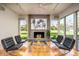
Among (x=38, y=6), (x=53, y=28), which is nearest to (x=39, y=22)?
(x=53, y=28)

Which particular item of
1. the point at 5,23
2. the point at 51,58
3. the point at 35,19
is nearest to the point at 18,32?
the point at 35,19

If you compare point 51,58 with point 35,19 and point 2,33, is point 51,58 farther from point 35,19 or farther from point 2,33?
point 35,19

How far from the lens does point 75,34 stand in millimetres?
5961

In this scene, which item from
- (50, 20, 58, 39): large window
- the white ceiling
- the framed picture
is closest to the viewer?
the white ceiling

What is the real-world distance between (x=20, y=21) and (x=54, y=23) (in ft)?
8.54

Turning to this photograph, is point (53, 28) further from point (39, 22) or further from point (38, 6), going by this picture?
point (38, 6)

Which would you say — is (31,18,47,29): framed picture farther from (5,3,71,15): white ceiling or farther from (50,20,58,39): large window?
(5,3,71,15): white ceiling

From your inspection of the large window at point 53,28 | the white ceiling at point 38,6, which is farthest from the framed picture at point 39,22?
the white ceiling at point 38,6

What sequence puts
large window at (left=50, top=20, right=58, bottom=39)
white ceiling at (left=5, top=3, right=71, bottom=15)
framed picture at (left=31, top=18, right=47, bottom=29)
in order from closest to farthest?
white ceiling at (left=5, top=3, right=71, bottom=15) < large window at (left=50, top=20, right=58, bottom=39) < framed picture at (left=31, top=18, right=47, bottom=29)

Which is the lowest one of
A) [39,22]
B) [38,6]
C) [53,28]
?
[53,28]

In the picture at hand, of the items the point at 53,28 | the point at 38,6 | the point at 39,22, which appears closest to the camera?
the point at 38,6

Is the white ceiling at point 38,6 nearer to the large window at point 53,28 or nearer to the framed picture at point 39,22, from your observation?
the large window at point 53,28

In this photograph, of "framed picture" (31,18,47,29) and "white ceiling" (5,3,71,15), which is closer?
"white ceiling" (5,3,71,15)

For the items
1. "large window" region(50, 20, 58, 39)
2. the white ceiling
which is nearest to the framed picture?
"large window" region(50, 20, 58, 39)
